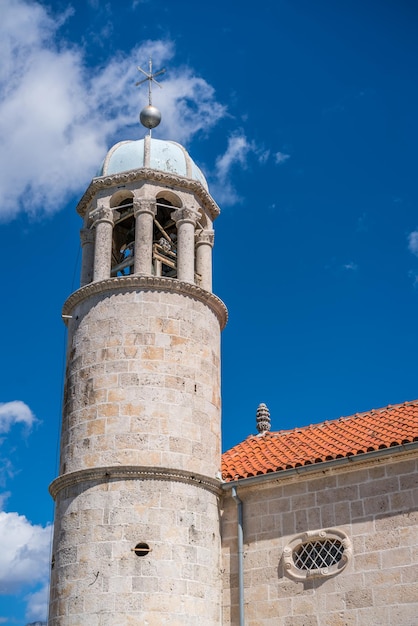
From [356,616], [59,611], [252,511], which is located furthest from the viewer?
[252,511]

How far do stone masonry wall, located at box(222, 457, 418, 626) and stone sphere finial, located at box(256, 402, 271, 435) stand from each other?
314 centimetres

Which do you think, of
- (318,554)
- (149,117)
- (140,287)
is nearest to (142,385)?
(140,287)

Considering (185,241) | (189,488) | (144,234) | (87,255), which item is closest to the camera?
(189,488)

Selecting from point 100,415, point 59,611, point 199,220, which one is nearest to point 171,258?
point 199,220

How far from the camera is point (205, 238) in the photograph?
63.9ft

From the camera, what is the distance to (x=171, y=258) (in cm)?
1997

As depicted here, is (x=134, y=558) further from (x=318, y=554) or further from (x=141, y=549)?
(x=318, y=554)

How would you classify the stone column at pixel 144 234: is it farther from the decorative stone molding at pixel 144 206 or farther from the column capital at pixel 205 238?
the column capital at pixel 205 238

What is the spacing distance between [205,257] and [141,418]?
15.4 ft

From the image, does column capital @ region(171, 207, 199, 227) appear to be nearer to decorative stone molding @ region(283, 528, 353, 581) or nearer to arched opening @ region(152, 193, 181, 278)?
arched opening @ region(152, 193, 181, 278)

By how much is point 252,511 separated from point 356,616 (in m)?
2.91

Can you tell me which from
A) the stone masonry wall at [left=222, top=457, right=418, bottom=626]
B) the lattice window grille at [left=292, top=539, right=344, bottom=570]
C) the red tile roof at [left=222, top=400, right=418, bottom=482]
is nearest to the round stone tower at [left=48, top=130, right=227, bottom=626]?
the stone masonry wall at [left=222, top=457, right=418, bottom=626]

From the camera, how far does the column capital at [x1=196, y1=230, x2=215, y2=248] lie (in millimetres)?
19453

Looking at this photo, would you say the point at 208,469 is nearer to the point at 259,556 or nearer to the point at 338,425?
the point at 259,556
